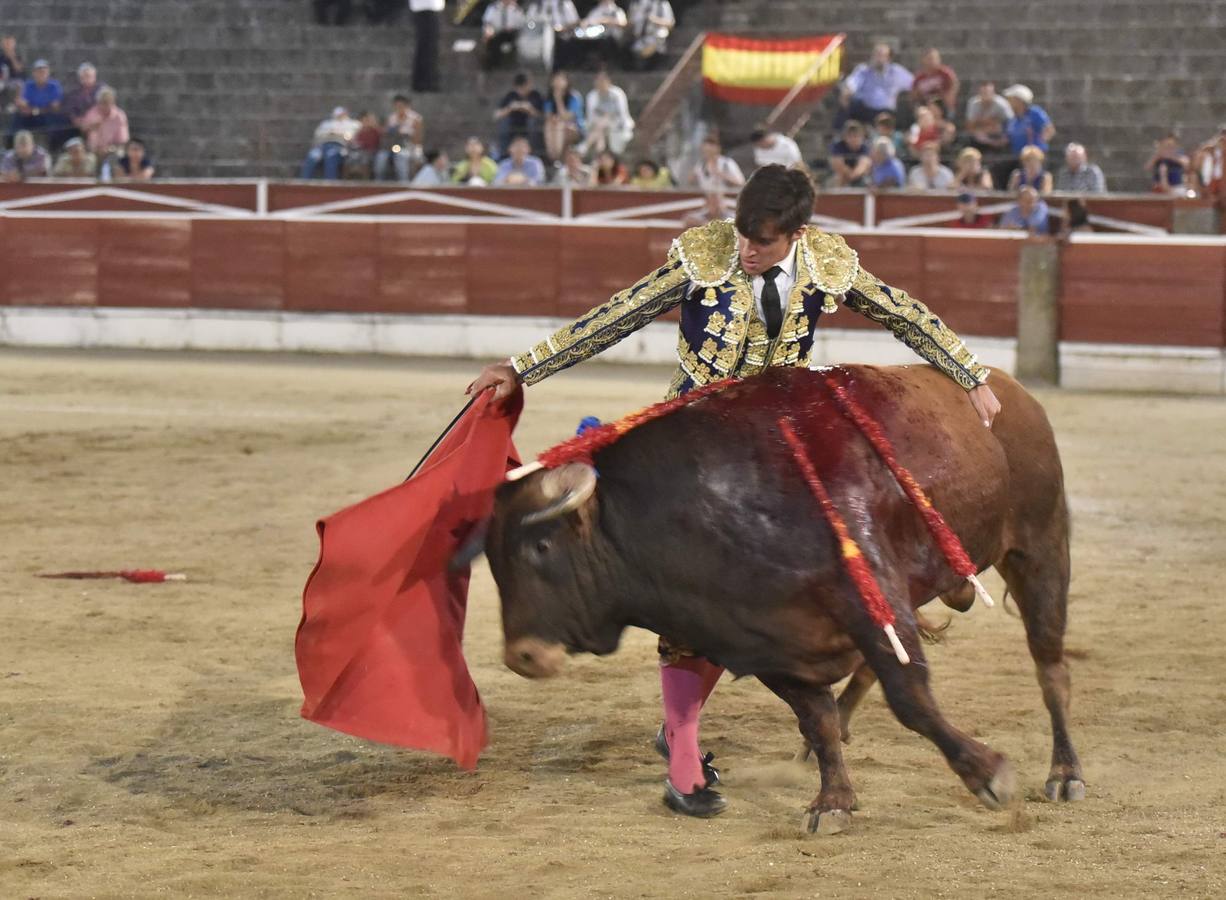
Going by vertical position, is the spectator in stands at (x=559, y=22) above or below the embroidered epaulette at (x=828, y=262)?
above

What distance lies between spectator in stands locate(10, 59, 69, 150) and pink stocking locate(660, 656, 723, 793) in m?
13.4

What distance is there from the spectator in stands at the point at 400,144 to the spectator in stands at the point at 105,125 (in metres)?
2.45

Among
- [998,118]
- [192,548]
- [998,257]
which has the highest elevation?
[998,118]

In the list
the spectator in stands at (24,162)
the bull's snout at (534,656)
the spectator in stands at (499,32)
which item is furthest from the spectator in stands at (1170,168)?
the bull's snout at (534,656)

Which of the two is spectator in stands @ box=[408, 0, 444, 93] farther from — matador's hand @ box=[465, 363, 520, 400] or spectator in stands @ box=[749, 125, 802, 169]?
matador's hand @ box=[465, 363, 520, 400]

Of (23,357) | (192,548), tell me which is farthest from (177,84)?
(192,548)

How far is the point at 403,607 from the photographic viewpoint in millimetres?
3863

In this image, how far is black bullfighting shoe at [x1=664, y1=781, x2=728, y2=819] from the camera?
3.68m

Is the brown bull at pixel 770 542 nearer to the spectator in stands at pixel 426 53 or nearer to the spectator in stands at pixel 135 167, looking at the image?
the spectator in stands at pixel 135 167

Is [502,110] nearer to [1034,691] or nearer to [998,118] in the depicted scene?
[998,118]

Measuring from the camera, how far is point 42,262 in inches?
532

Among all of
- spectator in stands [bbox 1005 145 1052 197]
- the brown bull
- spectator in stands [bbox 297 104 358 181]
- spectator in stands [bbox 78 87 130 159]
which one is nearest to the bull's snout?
the brown bull

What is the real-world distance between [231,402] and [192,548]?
13.1ft

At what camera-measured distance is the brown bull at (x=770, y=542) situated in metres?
3.36
